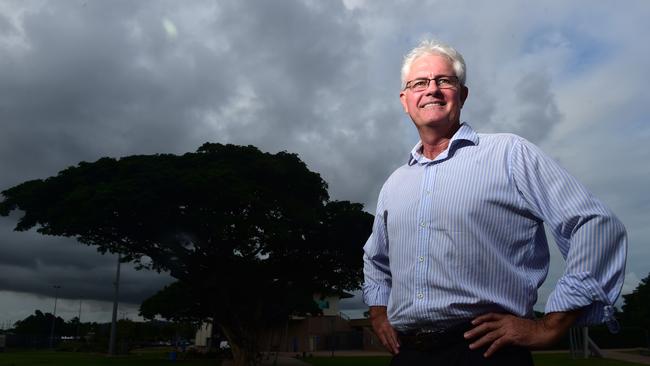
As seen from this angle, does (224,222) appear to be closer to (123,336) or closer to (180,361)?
(180,361)

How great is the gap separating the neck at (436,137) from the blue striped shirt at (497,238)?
0.07 metres

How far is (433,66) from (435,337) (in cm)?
92

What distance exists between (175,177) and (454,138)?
20658 mm

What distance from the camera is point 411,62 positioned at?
2.18 metres

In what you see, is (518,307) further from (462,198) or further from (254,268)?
(254,268)

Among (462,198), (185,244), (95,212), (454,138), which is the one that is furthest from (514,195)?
(185,244)

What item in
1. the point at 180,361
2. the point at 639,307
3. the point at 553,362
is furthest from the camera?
the point at 180,361

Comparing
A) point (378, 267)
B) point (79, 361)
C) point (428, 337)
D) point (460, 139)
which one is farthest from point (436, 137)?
point (79, 361)

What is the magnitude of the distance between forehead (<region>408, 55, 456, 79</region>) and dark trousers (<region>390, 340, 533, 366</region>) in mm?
910

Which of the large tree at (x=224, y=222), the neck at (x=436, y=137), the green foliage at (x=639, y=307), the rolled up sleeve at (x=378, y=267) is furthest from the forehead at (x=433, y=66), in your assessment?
the green foliage at (x=639, y=307)

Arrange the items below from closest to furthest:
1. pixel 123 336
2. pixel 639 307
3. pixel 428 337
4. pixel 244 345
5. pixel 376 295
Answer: pixel 428 337 < pixel 376 295 < pixel 244 345 < pixel 639 307 < pixel 123 336

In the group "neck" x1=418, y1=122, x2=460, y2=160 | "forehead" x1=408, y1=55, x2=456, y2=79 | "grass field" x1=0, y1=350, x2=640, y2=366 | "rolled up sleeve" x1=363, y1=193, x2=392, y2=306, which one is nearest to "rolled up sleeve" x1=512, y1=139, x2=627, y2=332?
"neck" x1=418, y1=122, x2=460, y2=160

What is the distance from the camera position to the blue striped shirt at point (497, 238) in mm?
1595

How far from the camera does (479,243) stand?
1771mm
